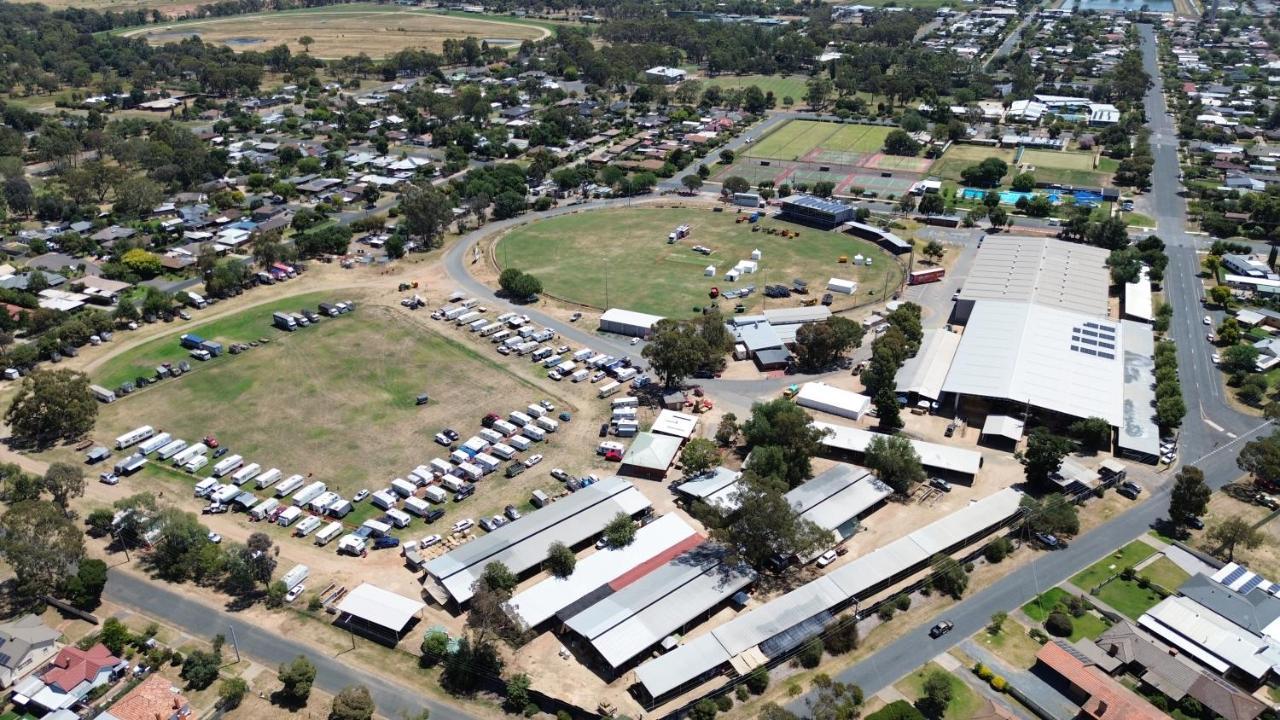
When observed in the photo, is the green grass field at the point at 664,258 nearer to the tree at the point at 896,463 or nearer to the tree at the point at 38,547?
the tree at the point at 896,463

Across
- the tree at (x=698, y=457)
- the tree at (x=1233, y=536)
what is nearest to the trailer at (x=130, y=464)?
the tree at (x=698, y=457)

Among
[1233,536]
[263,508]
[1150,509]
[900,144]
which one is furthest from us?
[900,144]

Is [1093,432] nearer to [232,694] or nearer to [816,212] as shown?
[816,212]

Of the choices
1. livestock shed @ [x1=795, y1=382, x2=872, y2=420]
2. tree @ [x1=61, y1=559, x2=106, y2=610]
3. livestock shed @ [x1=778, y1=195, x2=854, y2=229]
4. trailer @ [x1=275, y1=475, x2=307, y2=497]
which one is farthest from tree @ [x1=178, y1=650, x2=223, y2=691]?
livestock shed @ [x1=778, y1=195, x2=854, y2=229]

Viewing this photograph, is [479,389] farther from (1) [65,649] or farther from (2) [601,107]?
(2) [601,107]

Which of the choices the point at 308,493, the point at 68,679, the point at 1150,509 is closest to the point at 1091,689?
the point at 1150,509

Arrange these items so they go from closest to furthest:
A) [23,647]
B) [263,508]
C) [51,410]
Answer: [23,647] < [263,508] < [51,410]

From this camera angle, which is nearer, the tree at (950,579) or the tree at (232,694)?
the tree at (232,694)
